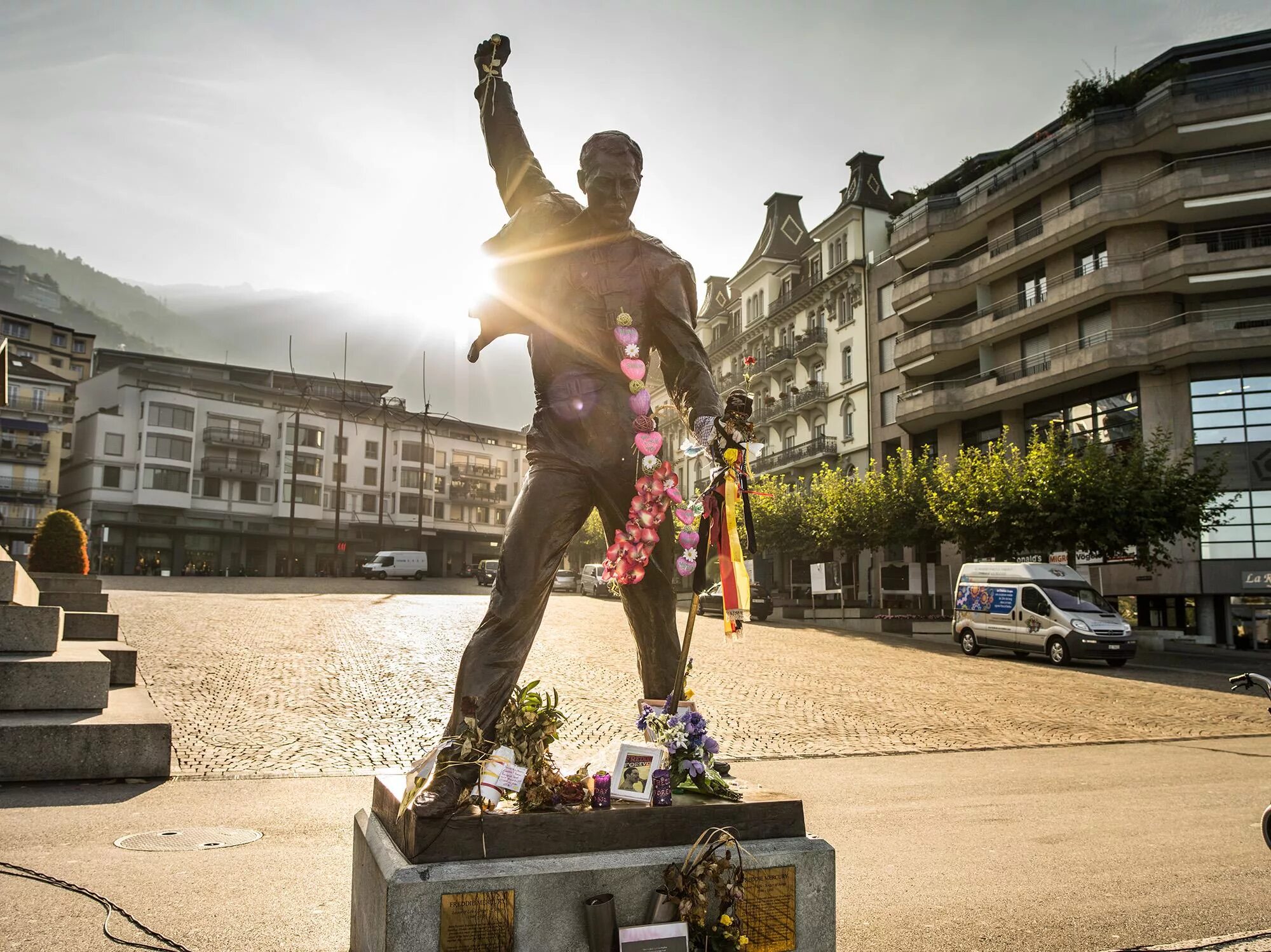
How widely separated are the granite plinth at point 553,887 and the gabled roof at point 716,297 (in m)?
64.8

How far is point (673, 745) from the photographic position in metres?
3.38

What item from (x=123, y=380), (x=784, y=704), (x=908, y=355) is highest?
(x=123, y=380)

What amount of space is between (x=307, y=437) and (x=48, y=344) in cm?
2763

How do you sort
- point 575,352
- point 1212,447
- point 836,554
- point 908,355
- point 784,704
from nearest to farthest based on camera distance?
point 575,352 < point 784,704 < point 1212,447 < point 908,355 < point 836,554

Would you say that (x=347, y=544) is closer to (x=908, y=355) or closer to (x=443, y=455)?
(x=443, y=455)

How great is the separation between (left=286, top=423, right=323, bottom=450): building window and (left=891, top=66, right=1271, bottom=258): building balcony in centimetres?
5552

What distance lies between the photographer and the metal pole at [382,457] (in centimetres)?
7544

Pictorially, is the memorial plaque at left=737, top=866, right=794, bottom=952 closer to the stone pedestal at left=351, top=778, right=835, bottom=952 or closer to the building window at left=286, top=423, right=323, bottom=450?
the stone pedestal at left=351, top=778, right=835, bottom=952

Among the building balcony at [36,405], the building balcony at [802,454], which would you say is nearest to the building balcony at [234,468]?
the building balcony at [36,405]

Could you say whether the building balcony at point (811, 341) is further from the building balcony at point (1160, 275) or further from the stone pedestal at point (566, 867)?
the stone pedestal at point (566, 867)

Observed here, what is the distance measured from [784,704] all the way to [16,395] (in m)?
75.5

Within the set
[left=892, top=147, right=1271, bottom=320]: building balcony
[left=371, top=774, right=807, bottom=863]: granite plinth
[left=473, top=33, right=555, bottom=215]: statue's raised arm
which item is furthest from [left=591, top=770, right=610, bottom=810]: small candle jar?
[left=892, top=147, right=1271, bottom=320]: building balcony

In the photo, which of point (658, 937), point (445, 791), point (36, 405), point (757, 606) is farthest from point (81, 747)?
point (36, 405)

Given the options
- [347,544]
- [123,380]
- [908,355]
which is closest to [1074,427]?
[908,355]
